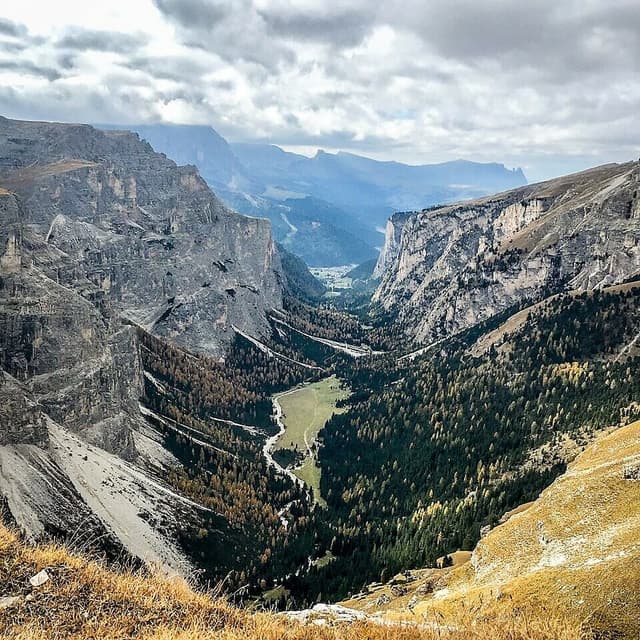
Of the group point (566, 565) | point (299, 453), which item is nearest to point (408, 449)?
point (299, 453)

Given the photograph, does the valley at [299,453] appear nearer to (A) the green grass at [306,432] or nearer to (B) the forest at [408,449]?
(B) the forest at [408,449]

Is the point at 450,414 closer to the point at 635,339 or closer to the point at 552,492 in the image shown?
the point at 635,339

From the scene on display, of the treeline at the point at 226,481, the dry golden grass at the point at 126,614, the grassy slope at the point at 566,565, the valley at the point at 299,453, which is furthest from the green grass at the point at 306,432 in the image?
the dry golden grass at the point at 126,614

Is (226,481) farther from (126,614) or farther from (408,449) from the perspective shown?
(126,614)

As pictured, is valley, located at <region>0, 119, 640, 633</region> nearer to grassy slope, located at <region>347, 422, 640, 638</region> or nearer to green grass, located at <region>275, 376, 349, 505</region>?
grassy slope, located at <region>347, 422, 640, 638</region>

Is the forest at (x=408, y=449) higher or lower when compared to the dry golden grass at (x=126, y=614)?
lower
